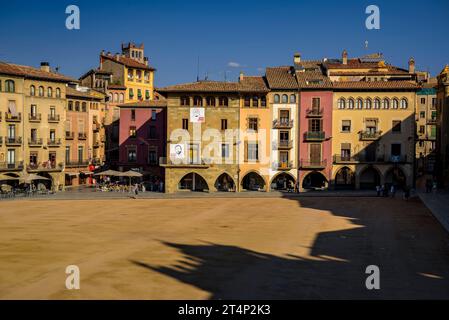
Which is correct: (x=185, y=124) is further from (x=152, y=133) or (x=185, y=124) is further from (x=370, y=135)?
(x=370, y=135)

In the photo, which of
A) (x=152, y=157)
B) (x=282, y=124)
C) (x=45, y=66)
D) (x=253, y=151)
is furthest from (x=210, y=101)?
(x=45, y=66)

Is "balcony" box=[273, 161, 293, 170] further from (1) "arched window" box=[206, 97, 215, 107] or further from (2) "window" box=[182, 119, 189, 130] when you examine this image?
(2) "window" box=[182, 119, 189, 130]

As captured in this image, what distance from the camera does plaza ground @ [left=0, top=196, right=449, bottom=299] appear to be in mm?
23156

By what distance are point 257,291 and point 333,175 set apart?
139 feet

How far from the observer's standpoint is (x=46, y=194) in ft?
204

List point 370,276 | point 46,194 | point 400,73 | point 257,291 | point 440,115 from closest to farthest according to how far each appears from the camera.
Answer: point 257,291
point 370,276
point 46,194
point 440,115
point 400,73

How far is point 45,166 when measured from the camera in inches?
2621

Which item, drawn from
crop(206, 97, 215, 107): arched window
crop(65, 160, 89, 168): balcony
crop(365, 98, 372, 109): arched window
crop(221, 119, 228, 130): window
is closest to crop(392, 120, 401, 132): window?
crop(365, 98, 372, 109): arched window

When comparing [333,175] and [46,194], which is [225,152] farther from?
[46,194]

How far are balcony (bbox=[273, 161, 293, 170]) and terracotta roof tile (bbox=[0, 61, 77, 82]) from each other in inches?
1078

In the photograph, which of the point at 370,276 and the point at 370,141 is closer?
the point at 370,276

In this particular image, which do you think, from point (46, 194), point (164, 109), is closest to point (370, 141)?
point (164, 109)

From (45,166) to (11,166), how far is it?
4.60 meters

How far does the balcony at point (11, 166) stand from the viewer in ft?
203
